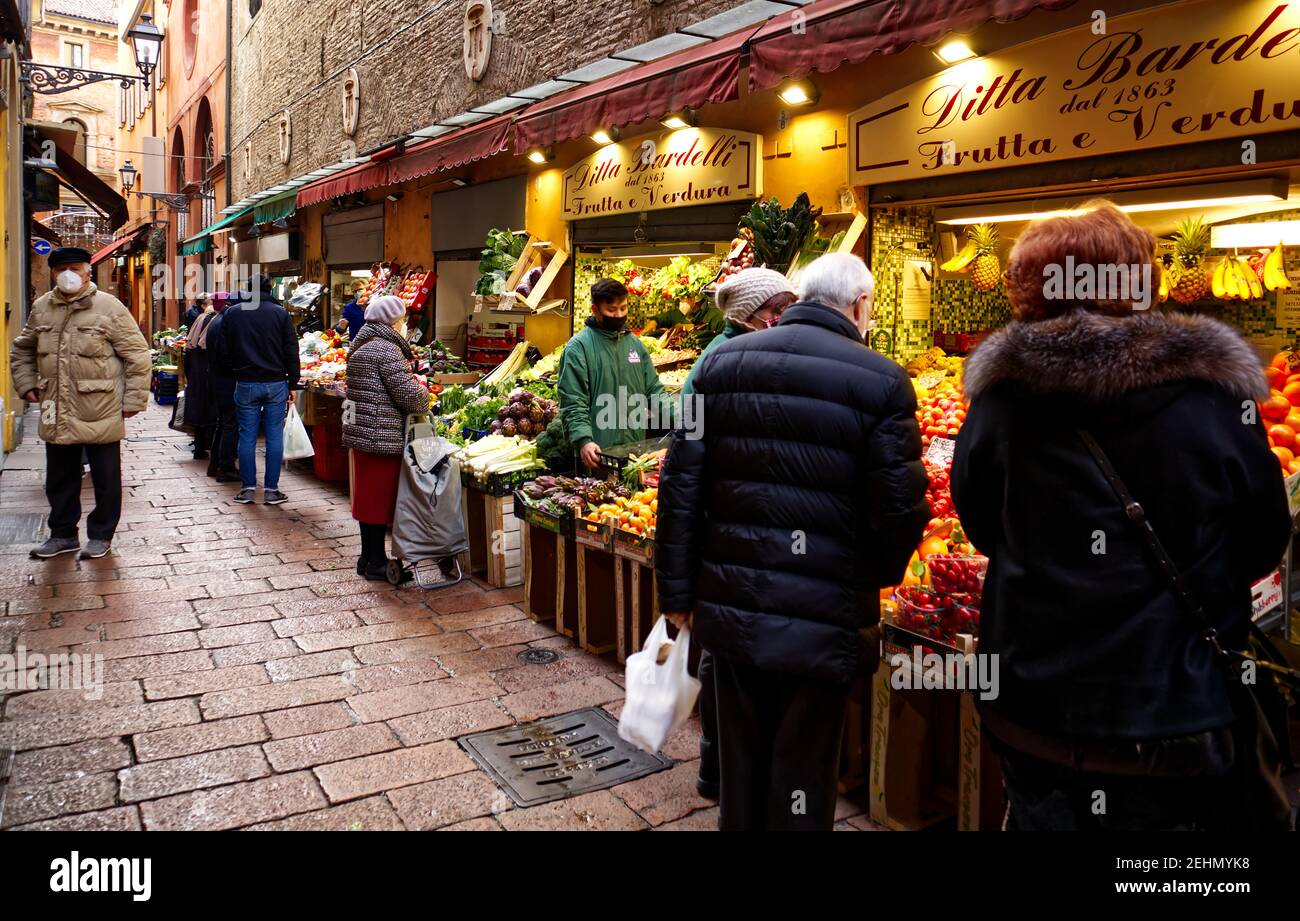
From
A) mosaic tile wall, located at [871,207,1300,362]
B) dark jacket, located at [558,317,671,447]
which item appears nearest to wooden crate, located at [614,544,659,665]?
dark jacket, located at [558,317,671,447]

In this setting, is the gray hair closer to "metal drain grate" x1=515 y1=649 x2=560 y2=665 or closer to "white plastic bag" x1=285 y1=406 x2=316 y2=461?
"metal drain grate" x1=515 y1=649 x2=560 y2=665

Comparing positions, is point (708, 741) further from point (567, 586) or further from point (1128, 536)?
point (1128, 536)

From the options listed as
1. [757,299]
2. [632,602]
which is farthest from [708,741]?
[757,299]

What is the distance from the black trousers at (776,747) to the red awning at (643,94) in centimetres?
415

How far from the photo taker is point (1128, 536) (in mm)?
1979

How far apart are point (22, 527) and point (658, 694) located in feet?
21.7

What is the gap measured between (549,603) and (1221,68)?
4139mm

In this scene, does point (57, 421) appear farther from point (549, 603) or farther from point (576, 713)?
point (576, 713)

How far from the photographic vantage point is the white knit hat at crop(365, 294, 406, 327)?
605cm

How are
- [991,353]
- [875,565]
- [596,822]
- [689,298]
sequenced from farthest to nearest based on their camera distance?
[689,298]
[596,822]
[875,565]
[991,353]

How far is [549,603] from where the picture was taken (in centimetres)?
571

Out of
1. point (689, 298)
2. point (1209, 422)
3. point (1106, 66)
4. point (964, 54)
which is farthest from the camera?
point (689, 298)

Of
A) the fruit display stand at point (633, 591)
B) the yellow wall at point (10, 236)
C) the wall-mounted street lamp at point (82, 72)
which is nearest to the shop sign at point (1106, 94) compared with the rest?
the fruit display stand at point (633, 591)
